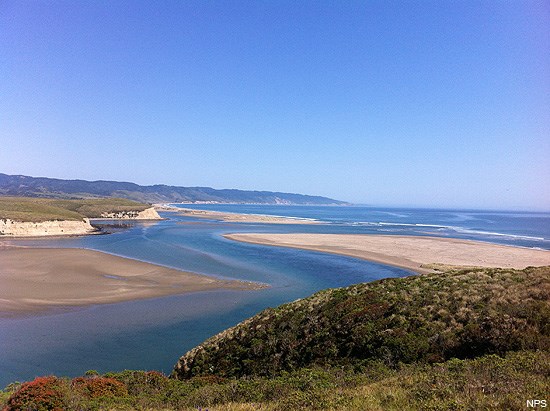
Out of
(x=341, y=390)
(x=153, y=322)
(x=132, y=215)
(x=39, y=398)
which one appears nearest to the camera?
(x=341, y=390)

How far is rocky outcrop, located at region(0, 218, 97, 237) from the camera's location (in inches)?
2891

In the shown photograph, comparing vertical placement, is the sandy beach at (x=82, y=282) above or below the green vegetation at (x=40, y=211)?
below

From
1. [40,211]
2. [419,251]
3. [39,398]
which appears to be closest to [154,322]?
[39,398]

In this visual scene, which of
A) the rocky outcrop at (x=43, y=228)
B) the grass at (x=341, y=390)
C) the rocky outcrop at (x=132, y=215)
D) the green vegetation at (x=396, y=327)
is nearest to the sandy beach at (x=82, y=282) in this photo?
the green vegetation at (x=396, y=327)

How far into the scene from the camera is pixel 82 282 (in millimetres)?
36188

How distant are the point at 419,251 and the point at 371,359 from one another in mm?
50194

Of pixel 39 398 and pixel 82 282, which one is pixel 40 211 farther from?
pixel 39 398

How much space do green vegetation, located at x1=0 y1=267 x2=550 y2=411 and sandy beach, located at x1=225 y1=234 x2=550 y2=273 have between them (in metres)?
29.4

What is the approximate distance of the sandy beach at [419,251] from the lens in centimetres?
4672

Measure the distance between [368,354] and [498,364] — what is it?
190 inches

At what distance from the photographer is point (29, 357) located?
19.4 meters

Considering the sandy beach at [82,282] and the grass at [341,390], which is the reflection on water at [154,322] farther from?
the grass at [341,390]

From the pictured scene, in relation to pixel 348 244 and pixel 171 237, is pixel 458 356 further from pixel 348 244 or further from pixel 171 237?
pixel 171 237

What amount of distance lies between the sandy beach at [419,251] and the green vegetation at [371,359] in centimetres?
2943
